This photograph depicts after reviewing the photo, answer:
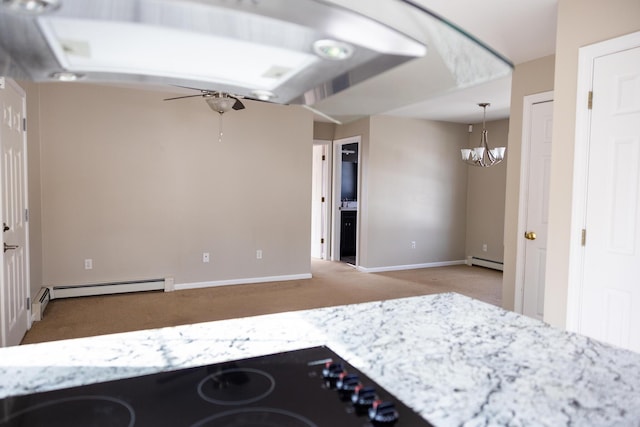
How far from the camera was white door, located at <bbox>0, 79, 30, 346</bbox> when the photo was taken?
9.38ft

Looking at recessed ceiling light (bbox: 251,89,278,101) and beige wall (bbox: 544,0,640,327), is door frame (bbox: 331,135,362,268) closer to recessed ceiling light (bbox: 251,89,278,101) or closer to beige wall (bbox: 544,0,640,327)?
beige wall (bbox: 544,0,640,327)

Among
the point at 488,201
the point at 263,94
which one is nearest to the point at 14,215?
the point at 263,94

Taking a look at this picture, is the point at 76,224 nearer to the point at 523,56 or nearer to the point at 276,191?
the point at 276,191

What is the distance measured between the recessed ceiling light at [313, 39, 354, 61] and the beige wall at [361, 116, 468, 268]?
5.69 meters

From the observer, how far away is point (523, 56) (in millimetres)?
3613

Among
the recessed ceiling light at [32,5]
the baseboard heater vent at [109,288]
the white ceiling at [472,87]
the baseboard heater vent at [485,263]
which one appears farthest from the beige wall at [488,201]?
the recessed ceiling light at [32,5]

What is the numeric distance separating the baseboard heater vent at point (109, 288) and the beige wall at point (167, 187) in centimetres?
9

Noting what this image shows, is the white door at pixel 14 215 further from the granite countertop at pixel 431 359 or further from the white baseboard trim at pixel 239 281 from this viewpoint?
the granite countertop at pixel 431 359

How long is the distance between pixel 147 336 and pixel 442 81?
1.03 meters

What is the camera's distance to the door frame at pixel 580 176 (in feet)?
7.72

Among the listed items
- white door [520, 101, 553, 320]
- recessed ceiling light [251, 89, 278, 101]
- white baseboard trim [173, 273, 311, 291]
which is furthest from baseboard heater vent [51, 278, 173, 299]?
recessed ceiling light [251, 89, 278, 101]

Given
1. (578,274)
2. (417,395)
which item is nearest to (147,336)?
(417,395)

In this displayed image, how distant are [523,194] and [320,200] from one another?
4168 millimetres

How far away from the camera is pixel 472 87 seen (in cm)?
173
